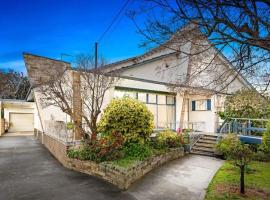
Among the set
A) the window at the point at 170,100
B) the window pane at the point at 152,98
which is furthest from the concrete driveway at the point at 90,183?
the window at the point at 170,100

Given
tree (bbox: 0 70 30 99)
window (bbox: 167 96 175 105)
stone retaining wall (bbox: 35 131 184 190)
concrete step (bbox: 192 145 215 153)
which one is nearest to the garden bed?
stone retaining wall (bbox: 35 131 184 190)

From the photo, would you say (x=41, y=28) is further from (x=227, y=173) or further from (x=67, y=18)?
(x=227, y=173)

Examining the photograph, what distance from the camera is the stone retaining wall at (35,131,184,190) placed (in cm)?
763

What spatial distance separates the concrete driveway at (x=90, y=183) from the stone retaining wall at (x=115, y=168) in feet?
0.76

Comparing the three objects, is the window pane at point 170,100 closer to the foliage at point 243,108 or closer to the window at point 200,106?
the window at point 200,106

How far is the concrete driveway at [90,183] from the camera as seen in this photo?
675 centimetres

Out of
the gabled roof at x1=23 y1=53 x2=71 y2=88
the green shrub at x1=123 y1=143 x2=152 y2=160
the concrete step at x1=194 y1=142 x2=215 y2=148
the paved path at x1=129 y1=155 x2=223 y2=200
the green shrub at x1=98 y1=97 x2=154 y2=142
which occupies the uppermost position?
the gabled roof at x1=23 y1=53 x2=71 y2=88

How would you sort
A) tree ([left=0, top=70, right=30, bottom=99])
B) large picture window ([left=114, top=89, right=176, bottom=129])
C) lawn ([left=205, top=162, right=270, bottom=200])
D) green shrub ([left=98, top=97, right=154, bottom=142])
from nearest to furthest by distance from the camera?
lawn ([left=205, top=162, right=270, bottom=200]), green shrub ([left=98, top=97, right=154, bottom=142]), large picture window ([left=114, top=89, right=176, bottom=129]), tree ([left=0, top=70, right=30, bottom=99])

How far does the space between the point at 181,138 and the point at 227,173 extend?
410 centimetres

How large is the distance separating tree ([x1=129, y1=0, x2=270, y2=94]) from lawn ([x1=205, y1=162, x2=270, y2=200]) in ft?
10.8

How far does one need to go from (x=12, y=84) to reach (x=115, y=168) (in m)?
39.4

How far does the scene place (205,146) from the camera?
13109 millimetres

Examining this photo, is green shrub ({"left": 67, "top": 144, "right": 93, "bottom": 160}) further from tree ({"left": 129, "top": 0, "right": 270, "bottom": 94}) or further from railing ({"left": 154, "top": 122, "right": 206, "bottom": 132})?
railing ({"left": 154, "top": 122, "right": 206, "bottom": 132})

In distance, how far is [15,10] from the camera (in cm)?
1318
